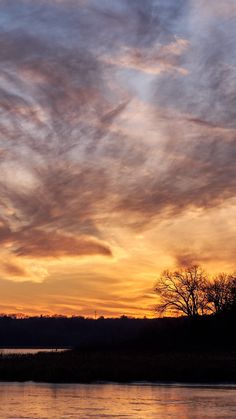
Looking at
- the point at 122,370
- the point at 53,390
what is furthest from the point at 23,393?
the point at 122,370

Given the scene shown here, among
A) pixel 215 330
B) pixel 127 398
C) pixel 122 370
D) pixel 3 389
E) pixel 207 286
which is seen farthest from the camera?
pixel 207 286

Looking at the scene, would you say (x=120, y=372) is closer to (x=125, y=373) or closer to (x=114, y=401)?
(x=125, y=373)

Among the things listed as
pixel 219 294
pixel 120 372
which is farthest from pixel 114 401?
pixel 219 294

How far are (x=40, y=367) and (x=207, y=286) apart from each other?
61.9 meters

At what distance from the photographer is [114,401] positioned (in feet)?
122

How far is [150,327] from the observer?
343ft

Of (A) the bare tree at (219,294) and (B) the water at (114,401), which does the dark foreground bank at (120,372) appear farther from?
(A) the bare tree at (219,294)

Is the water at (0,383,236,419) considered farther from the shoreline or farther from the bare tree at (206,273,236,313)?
the bare tree at (206,273,236,313)

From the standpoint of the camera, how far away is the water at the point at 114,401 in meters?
31.8

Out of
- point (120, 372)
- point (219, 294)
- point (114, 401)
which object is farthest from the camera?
point (219, 294)

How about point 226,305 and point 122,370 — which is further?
point 226,305

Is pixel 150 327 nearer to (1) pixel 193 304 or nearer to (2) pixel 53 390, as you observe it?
(1) pixel 193 304

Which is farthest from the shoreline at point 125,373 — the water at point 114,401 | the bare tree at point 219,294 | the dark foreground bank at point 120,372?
the bare tree at point 219,294

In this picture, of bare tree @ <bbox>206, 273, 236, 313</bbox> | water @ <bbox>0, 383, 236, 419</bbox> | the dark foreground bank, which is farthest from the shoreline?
bare tree @ <bbox>206, 273, 236, 313</bbox>
